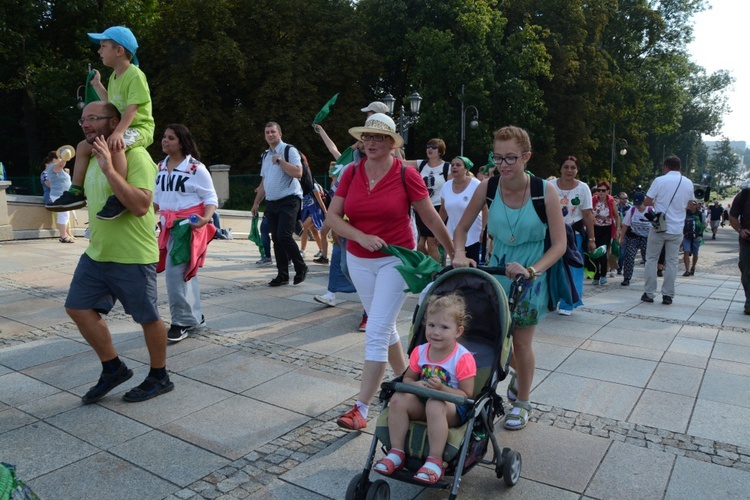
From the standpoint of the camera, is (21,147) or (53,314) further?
(21,147)

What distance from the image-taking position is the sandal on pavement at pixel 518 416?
12.1 ft

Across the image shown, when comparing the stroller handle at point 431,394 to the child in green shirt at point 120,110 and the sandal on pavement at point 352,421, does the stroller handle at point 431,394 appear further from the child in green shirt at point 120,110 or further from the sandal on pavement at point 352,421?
the child in green shirt at point 120,110

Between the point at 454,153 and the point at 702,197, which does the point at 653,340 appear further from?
the point at 454,153

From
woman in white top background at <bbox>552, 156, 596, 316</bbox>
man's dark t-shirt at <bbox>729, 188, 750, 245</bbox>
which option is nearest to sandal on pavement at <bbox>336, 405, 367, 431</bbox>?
woman in white top background at <bbox>552, 156, 596, 316</bbox>

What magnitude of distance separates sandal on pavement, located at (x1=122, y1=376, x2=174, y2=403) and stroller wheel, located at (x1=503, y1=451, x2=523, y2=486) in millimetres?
2411

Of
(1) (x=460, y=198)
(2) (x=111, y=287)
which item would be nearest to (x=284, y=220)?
(1) (x=460, y=198)

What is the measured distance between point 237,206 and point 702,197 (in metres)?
18.7

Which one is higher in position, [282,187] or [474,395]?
[282,187]

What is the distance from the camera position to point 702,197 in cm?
2455

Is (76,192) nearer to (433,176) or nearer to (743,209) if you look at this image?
(433,176)

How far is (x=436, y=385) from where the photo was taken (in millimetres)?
2764

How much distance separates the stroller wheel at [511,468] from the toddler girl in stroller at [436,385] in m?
0.40

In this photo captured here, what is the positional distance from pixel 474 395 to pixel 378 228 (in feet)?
3.87

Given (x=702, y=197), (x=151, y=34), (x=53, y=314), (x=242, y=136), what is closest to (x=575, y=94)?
(x=702, y=197)
